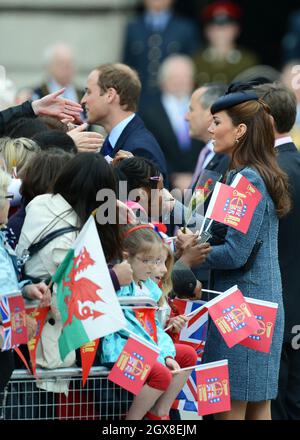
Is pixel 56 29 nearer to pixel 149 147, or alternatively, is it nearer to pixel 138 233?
pixel 149 147

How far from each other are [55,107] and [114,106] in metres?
0.60

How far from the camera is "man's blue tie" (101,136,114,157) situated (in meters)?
7.54

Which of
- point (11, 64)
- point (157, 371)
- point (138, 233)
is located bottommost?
point (11, 64)

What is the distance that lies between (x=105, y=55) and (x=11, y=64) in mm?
901

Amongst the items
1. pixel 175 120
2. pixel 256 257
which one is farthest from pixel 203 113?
pixel 175 120

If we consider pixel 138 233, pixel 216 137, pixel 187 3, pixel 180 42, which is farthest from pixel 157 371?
pixel 187 3

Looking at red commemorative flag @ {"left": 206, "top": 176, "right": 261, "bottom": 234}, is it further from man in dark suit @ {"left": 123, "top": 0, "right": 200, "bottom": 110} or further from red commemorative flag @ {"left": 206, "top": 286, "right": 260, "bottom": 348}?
man in dark suit @ {"left": 123, "top": 0, "right": 200, "bottom": 110}

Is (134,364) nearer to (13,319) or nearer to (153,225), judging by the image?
(13,319)

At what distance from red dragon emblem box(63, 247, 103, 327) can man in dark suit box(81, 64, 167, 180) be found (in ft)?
5.66

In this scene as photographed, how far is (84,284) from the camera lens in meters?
5.85

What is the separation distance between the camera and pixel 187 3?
48.7ft

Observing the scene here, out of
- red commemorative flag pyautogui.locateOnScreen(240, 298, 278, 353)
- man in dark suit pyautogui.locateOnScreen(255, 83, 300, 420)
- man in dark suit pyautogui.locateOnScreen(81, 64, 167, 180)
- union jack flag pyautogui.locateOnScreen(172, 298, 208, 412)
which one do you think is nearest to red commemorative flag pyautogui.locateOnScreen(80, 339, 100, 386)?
union jack flag pyautogui.locateOnScreen(172, 298, 208, 412)

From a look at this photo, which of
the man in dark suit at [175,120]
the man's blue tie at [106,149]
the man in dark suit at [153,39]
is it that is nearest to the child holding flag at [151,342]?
the man's blue tie at [106,149]

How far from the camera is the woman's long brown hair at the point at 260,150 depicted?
259 inches
